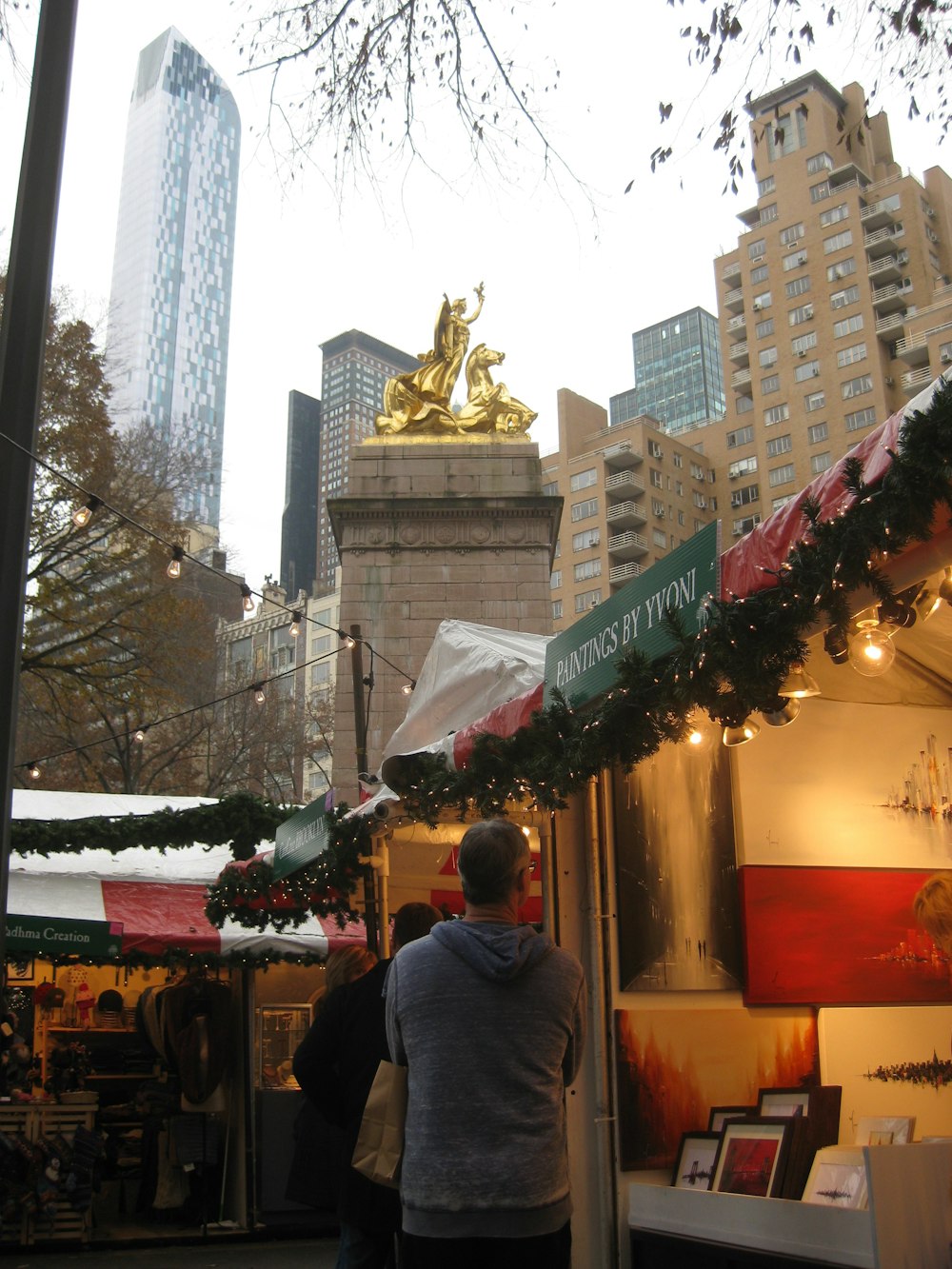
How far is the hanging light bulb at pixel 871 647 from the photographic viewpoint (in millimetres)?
3883

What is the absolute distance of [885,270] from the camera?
69.9 meters

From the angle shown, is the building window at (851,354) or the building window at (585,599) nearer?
the building window at (851,354)

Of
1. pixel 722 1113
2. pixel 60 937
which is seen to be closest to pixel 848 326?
pixel 60 937

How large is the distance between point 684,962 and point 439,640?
3146 millimetres

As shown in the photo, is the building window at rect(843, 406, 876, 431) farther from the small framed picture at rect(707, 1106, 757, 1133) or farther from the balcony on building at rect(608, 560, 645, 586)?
the small framed picture at rect(707, 1106, 757, 1133)

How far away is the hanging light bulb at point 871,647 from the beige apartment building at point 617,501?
7272 centimetres

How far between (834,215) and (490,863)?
78.2 m

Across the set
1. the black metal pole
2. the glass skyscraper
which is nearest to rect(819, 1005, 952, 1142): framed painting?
the black metal pole

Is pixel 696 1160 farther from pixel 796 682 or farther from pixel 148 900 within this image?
pixel 148 900

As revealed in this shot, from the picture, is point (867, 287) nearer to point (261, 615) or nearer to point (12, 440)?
point (261, 615)

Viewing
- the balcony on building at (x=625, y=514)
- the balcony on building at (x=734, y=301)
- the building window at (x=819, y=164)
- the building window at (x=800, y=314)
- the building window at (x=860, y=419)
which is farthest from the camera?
the balcony on building at (x=734, y=301)

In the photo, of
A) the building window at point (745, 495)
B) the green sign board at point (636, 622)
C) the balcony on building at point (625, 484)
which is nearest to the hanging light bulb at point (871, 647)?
the green sign board at point (636, 622)

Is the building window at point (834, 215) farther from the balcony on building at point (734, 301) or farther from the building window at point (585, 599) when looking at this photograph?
the building window at point (585, 599)

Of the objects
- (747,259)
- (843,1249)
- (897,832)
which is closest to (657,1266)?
(843,1249)
